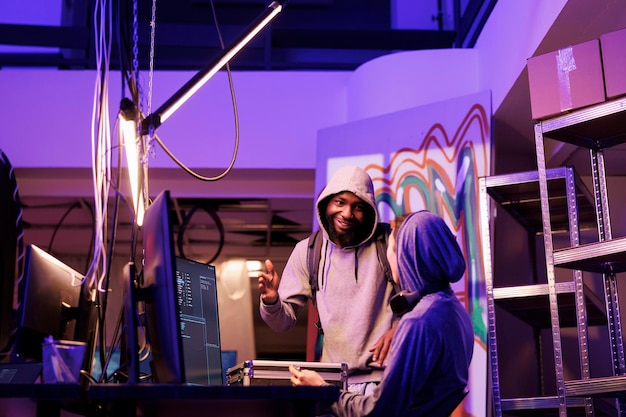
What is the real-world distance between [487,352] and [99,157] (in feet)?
7.72

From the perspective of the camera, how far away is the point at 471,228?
14.5ft

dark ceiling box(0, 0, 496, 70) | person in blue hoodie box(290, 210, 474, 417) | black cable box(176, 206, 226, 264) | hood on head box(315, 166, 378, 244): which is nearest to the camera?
person in blue hoodie box(290, 210, 474, 417)

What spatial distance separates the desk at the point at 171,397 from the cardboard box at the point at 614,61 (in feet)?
6.23

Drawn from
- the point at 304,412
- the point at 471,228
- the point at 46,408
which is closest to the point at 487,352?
the point at 471,228

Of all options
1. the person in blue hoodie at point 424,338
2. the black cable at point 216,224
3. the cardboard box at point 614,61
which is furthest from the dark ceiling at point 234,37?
the person in blue hoodie at point 424,338

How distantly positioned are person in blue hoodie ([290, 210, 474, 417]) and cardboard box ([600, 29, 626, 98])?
141 centimetres

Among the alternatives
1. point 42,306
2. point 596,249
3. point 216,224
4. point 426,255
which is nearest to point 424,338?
point 426,255

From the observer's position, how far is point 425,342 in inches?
77.2

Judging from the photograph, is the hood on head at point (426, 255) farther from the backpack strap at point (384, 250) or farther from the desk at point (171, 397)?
the backpack strap at point (384, 250)

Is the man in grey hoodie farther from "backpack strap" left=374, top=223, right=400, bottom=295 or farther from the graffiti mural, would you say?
the graffiti mural

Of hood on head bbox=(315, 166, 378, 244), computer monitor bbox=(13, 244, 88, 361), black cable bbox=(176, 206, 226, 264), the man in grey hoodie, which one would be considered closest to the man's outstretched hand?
the man in grey hoodie

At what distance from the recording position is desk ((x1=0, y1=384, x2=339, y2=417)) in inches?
65.4

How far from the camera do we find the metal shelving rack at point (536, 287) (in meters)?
3.56

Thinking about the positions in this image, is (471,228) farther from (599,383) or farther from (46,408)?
(46,408)
